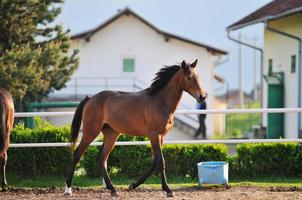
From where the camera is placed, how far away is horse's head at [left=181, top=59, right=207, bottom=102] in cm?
1125

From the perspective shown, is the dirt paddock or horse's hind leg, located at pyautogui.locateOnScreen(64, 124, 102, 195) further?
horse's hind leg, located at pyautogui.locateOnScreen(64, 124, 102, 195)

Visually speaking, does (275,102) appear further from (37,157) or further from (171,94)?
(171,94)

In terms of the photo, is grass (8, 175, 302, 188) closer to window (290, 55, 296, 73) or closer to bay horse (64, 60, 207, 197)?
bay horse (64, 60, 207, 197)

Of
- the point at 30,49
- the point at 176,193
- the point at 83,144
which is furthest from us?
the point at 30,49

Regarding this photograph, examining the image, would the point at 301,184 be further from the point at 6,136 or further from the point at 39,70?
the point at 39,70

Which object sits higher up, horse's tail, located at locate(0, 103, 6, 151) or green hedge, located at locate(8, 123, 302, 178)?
horse's tail, located at locate(0, 103, 6, 151)

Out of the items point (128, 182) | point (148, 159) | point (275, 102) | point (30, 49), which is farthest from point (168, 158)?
point (275, 102)

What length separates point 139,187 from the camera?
12.8m

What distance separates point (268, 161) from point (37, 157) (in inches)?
172

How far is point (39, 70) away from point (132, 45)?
22.0 m

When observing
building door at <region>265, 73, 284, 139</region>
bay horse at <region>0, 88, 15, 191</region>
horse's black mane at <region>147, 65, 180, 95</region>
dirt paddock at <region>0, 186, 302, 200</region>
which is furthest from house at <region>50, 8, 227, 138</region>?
horse's black mane at <region>147, 65, 180, 95</region>

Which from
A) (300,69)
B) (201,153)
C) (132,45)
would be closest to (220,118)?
(132,45)

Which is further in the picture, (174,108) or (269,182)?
(269,182)

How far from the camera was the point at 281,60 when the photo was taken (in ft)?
89.8
